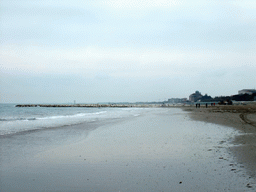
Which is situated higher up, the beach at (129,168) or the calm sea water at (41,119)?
the beach at (129,168)

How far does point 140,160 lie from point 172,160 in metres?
1.08

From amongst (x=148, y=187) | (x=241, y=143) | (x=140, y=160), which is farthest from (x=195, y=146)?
(x=148, y=187)

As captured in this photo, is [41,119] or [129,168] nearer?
[129,168]

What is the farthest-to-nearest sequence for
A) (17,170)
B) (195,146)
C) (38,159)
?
(195,146) → (38,159) → (17,170)

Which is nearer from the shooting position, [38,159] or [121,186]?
[121,186]

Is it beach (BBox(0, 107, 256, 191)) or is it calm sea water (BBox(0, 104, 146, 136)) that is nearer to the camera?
beach (BBox(0, 107, 256, 191))

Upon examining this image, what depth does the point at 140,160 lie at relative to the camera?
7.89 metres

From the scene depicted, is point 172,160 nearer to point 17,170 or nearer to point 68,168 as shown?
point 68,168

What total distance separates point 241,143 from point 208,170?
179 inches

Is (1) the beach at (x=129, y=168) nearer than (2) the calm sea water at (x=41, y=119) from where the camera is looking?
Yes

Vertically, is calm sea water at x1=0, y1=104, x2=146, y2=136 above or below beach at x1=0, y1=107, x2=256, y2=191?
below

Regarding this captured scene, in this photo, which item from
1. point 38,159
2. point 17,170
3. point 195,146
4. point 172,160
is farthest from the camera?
point 195,146

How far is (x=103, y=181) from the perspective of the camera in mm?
5898

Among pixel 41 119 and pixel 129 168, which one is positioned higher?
pixel 129 168
